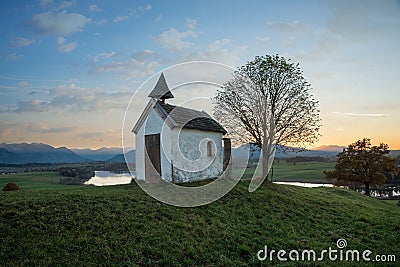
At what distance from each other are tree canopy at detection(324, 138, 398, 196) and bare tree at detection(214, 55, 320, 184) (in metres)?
18.4

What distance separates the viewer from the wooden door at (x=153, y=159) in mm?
18047

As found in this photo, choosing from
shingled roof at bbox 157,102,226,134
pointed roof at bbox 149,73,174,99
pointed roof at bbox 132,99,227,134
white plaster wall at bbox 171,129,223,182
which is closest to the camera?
white plaster wall at bbox 171,129,223,182

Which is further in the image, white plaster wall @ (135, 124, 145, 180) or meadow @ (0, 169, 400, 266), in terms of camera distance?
white plaster wall @ (135, 124, 145, 180)

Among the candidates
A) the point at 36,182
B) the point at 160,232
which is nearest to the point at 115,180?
the point at 160,232

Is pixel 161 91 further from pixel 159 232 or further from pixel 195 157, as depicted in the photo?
pixel 159 232

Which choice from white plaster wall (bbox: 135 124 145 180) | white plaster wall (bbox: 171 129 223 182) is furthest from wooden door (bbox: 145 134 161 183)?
white plaster wall (bbox: 171 129 223 182)

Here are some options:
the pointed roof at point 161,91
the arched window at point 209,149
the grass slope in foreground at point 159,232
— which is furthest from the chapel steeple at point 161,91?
the grass slope in foreground at point 159,232

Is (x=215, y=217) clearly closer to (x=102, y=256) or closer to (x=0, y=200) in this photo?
(x=102, y=256)

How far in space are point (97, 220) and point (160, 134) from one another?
890cm

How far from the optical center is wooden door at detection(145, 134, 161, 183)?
1805cm

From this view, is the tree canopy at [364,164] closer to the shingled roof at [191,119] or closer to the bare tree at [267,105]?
the bare tree at [267,105]

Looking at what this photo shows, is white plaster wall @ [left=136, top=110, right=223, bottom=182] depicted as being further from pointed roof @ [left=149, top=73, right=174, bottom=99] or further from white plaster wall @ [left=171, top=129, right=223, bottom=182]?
pointed roof @ [left=149, top=73, right=174, bottom=99]

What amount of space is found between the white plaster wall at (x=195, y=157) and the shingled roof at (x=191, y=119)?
38 centimetres

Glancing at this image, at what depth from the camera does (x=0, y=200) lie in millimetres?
10914
